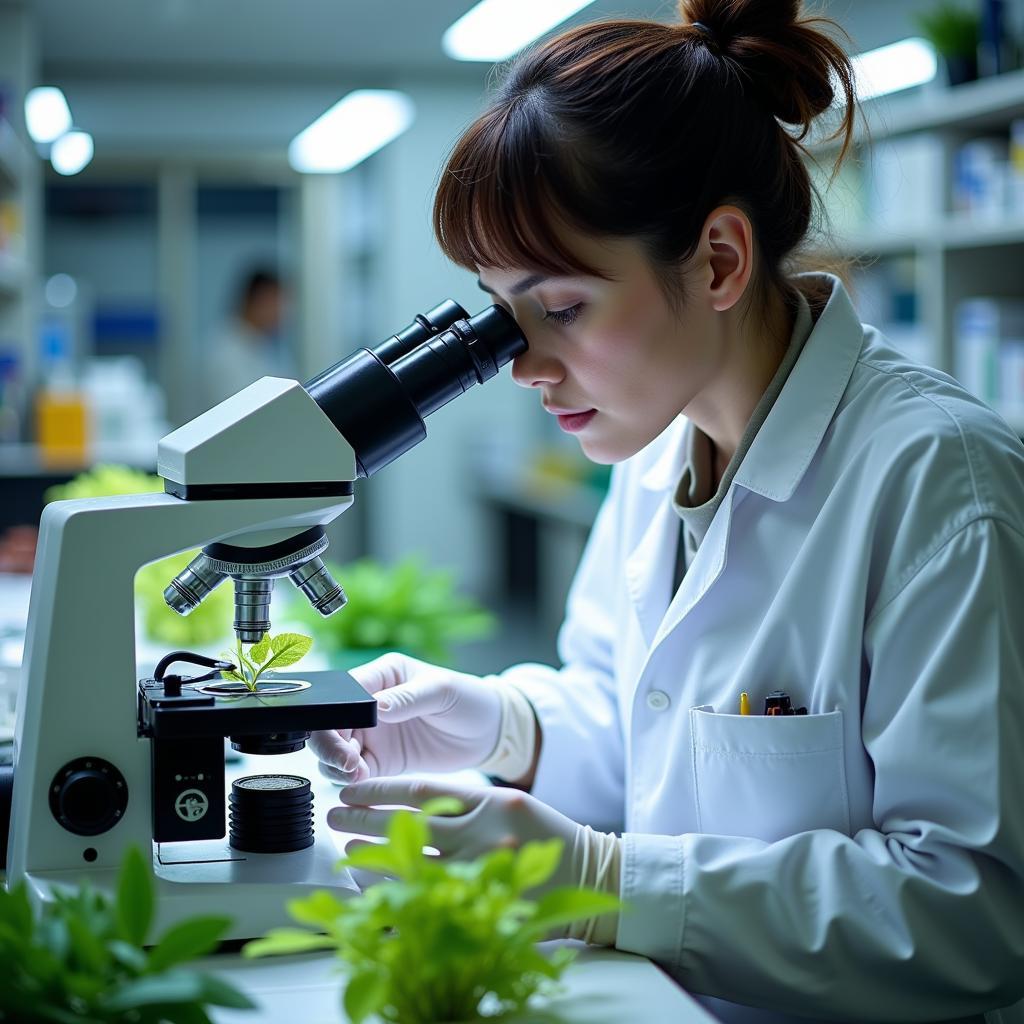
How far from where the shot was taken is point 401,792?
1.01 meters

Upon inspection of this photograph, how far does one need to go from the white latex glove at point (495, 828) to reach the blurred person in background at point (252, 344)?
619 cm

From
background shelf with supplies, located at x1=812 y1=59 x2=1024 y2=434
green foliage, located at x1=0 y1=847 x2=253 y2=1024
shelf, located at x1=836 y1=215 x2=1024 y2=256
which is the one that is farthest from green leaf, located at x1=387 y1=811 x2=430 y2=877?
background shelf with supplies, located at x1=812 y1=59 x2=1024 y2=434

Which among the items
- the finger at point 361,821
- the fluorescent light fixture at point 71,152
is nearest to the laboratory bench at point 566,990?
the finger at point 361,821

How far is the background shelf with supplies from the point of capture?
133 inches

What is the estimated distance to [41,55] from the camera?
638 cm

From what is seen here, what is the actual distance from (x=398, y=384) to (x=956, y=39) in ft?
A: 9.87

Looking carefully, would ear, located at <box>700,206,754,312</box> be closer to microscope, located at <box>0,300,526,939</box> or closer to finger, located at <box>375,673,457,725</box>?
microscope, located at <box>0,300,526,939</box>

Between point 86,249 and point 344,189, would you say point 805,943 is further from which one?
point 86,249

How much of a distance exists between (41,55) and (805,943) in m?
6.66

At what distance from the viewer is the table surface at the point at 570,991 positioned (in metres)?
0.83

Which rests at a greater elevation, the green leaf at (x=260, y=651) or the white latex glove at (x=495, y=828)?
the green leaf at (x=260, y=651)

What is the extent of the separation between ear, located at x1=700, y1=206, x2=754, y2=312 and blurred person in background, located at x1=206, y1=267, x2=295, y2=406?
600 centimetres

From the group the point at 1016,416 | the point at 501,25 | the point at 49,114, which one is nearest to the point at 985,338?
the point at 1016,416

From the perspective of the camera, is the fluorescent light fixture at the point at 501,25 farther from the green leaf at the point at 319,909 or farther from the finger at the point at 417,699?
the green leaf at the point at 319,909
